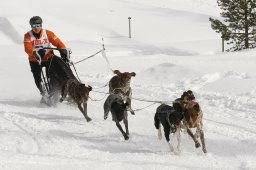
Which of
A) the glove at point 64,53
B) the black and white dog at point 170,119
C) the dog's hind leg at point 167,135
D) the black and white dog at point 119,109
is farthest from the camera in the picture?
the glove at point 64,53

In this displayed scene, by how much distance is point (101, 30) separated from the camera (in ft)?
118

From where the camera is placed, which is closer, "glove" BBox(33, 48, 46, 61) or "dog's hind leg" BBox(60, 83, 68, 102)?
"dog's hind leg" BBox(60, 83, 68, 102)

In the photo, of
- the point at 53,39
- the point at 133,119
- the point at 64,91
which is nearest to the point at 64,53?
the point at 53,39

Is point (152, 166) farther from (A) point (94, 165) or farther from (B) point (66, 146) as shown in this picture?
(B) point (66, 146)

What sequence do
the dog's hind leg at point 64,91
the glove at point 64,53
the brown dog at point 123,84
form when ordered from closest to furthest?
1. the brown dog at point 123,84
2. the dog's hind leg at point 64,91
3. the glove at point 64,53

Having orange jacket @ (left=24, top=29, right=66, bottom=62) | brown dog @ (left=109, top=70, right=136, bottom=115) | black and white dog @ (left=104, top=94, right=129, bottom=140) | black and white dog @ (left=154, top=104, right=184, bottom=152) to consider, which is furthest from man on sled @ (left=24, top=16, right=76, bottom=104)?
black and white dog @ (left=154, top=104, right=184, bottom=152)

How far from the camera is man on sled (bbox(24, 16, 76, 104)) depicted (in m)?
10.8

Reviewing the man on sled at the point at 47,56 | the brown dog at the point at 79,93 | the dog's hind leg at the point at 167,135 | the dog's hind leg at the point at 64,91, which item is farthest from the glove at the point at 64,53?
the dog's hind leg at the point at 167,135

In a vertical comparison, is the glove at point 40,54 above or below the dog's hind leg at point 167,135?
above

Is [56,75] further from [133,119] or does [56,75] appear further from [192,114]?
[192,114]

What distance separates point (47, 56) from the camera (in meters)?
11.2

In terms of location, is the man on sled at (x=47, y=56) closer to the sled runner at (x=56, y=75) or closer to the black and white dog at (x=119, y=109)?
the sled runner at (x=56, y=75)

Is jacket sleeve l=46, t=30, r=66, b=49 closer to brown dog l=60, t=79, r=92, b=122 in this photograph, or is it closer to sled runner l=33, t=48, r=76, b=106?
sled runner l=33, t=48, r=76, b=106

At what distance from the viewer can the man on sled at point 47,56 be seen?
35.3 ft
